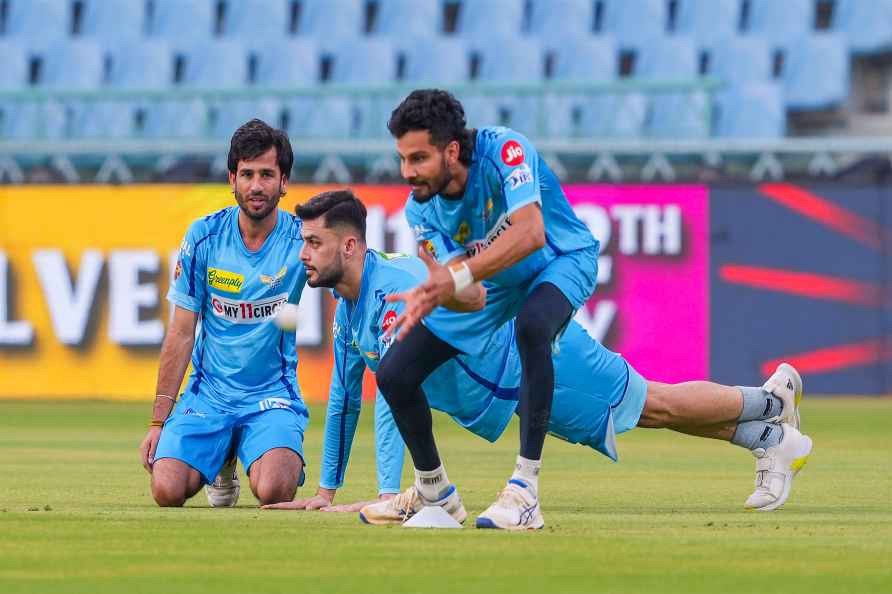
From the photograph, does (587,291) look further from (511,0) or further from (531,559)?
(511,0)

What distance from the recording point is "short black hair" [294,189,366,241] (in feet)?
23.5

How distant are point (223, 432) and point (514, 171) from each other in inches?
101

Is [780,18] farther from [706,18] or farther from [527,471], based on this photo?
[527,471]

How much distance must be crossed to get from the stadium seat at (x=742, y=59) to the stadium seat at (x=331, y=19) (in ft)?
18.1

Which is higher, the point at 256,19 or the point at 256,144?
the point at 256,19

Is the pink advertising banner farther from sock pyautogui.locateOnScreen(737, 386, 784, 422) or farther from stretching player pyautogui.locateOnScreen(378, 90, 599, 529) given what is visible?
stretching player pyautogui.locateOnScreen(378, 90, 599, 529)

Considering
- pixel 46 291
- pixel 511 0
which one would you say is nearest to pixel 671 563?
pixel 46 291

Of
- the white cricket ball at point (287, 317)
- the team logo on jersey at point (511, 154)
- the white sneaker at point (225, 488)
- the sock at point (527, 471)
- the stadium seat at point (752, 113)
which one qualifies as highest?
the stadium seat at point (752, 113)

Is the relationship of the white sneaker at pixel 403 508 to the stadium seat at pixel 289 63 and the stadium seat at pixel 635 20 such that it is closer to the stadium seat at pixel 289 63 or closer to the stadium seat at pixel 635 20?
the stadium seat at pixel 289 63

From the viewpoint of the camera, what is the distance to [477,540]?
19.7ft

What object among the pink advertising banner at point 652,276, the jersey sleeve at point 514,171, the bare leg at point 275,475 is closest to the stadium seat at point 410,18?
the pink advertising banner at point 652,276

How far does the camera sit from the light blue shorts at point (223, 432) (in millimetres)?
8109

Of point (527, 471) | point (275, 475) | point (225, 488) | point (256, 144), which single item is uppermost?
point (256, 144)

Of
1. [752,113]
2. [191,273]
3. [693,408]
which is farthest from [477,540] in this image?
[752,113]
